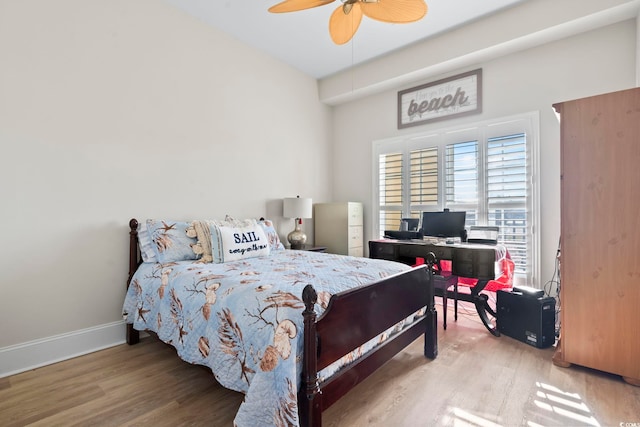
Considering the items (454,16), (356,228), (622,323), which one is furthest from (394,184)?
(622,323)

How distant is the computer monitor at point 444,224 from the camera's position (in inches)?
126

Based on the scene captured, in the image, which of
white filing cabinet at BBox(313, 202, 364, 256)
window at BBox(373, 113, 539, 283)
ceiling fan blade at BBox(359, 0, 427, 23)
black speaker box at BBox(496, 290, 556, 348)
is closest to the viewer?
ceiling fan blade at BBox(359, 0, 427, 23)

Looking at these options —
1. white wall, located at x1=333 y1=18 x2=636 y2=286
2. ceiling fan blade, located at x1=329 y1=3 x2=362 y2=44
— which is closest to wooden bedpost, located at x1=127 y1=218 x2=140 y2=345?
ceiling fan blade, located at x1=329 y1=3 x2=362 y2=44

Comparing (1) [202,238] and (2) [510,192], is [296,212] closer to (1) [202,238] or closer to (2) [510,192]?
(1) [202,238]

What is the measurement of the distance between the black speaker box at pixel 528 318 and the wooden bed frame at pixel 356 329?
798mm

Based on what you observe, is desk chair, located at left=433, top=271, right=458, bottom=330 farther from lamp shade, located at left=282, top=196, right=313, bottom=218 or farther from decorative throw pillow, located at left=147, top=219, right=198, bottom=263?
decorative throw pillow, located at left=147, top=219, right=198, bottom=263

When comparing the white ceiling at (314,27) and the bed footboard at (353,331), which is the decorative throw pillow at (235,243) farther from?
the white ceiling at (314,27)

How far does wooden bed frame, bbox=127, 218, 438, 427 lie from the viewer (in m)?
1.33

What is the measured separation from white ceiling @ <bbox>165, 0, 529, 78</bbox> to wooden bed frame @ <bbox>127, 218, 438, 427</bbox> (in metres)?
2.47

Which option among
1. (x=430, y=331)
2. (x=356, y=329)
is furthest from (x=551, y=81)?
(x=356, y=329)

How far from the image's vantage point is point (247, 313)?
4.99 feet

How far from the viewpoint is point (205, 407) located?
1716mm

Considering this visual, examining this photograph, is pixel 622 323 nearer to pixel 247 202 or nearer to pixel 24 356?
pixel 247 202

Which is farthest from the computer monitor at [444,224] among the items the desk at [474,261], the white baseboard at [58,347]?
the white baseboard at [58,347]
